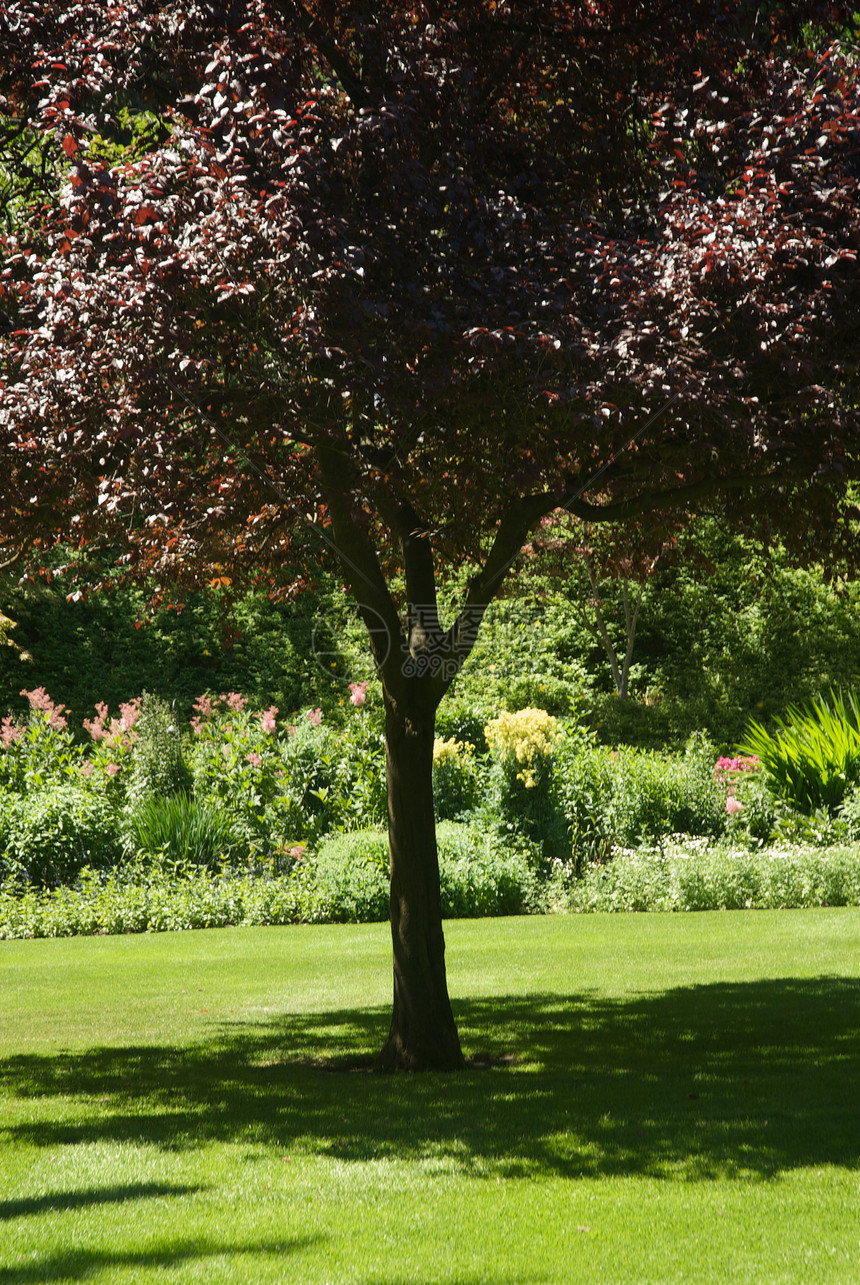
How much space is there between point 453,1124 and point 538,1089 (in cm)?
75

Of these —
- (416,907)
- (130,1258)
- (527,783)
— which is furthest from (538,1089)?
(527,783)

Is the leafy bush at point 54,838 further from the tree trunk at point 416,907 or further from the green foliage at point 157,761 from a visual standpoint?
the tree trunk at point 416,907

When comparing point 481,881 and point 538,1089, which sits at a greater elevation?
point 481,881

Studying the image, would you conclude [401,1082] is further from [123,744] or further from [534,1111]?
[123,744]

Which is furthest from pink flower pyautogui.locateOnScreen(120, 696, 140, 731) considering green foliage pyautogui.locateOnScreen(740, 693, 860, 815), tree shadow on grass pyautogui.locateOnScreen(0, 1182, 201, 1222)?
tree shadow on grass pyautogui.locateOnScreen(0, 1182, 201, 1222)

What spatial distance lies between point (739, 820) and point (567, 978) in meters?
4.60

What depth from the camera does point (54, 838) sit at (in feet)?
39.3

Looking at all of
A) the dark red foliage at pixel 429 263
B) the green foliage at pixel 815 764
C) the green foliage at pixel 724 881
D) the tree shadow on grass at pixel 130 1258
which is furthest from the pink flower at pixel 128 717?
the tree shadow on grass at pixel 130 1258

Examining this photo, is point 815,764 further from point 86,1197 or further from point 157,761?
point 86,1197

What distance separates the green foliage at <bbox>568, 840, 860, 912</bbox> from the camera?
10375mm

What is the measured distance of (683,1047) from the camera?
19.8 feet

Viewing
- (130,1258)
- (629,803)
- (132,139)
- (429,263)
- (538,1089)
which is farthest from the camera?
(629,803)

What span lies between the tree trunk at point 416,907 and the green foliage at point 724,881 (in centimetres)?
536

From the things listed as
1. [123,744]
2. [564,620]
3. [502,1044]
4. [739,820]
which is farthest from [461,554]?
[564,620]
